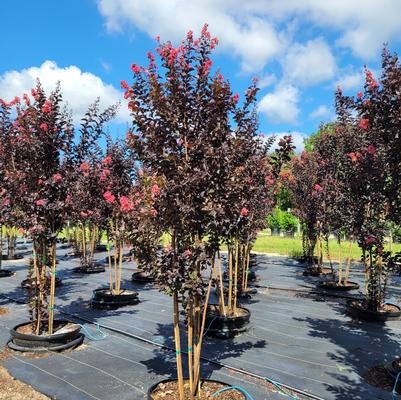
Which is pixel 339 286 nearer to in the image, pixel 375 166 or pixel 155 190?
pixel 375 166

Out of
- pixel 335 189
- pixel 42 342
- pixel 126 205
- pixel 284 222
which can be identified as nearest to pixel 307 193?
pixel 335 189

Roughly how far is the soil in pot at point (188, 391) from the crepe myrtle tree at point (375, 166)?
200cm

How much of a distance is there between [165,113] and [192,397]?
7.89 ft

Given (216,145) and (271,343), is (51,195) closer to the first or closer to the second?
(216,145)

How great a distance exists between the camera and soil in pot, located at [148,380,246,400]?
11.4ft

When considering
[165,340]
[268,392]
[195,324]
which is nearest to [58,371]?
[165,340]

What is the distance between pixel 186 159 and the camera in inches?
133

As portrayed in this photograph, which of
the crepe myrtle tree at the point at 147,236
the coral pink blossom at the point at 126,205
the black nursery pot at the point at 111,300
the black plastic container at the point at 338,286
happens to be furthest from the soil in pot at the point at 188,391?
the black plastic container at the point at 338,286

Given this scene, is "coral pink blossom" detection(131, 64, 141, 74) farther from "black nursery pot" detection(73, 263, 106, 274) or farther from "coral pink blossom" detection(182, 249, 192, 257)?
"black nursery pot" detection(73, 263, 106, 274)

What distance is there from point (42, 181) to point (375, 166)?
4.75 m

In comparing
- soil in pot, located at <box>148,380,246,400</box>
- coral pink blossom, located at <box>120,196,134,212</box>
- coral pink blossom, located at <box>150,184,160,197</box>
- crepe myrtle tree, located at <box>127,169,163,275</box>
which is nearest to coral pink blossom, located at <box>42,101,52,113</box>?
coral pink blossom, located at <box>120,196,134,212</box>

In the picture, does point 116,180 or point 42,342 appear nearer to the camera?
point 42,342

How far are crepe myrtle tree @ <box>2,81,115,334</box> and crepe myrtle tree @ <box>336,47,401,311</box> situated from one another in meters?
3.72

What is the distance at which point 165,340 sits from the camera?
5.54m
